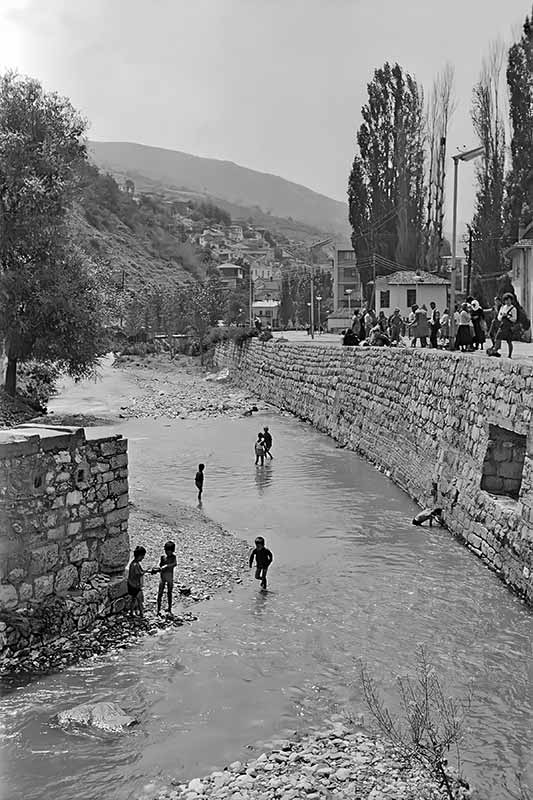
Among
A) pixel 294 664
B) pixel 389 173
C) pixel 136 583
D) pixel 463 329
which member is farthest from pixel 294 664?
pixel 389 173

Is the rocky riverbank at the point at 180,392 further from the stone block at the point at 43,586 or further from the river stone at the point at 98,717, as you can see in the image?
the river stone at the point at 98,717

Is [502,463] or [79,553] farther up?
[502,463]

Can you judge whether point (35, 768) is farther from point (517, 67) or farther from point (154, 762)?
point (517, 67)

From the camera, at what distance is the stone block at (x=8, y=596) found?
7.89 metres

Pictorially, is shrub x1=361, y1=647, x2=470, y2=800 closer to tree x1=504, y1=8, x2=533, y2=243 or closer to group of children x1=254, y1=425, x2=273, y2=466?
group of children x1=254, y1=425, x2=273, y2=466

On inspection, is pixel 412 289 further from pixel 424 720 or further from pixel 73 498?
pixel 424 720

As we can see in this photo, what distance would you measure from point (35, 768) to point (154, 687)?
1632 mm

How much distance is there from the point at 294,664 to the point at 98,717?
93.1 inches

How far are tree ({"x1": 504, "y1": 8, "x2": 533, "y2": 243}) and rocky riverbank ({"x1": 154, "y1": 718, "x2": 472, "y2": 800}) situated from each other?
108 ft

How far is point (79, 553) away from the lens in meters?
8.77

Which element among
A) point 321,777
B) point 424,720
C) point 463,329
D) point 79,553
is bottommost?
point 321,777

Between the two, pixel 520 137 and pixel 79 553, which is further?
pixel 520 137

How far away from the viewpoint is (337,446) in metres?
24.9

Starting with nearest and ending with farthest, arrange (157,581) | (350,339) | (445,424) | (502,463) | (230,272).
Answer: (157,581) < (502,463) < (445,424) < (350,339) < (230,272)
